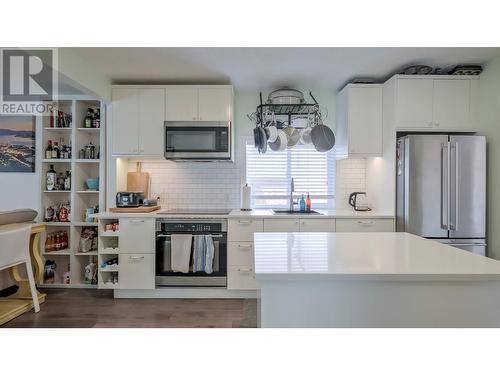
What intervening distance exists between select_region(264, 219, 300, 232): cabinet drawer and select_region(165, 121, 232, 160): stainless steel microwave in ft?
2.84

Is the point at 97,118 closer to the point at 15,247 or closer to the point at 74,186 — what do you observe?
the point at 74,186

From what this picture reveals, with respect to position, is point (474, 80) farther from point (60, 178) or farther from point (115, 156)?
point (60, 178)

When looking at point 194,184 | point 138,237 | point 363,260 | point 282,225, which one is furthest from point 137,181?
point 363,260

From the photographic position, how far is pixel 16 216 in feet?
9.86

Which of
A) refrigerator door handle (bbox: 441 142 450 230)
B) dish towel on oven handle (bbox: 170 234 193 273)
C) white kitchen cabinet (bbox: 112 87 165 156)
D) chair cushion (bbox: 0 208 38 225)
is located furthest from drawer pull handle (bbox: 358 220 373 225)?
chair cushion (bbox: 0 208 38 225)

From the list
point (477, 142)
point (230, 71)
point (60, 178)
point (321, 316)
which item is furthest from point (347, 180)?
point (60, 178)

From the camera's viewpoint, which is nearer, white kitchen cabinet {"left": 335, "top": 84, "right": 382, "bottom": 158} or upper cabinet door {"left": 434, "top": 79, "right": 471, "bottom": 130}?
upper cabinet door {"left": 434, "top": 79, "right": 471, "bottom": 130}

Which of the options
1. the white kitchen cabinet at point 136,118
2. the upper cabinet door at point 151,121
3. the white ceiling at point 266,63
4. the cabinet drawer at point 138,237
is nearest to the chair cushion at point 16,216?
the cabinet drawer at point 138,237

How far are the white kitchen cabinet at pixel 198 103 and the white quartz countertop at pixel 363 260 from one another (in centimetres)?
186

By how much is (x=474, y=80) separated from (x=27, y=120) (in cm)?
490

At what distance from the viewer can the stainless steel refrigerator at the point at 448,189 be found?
2.83 m

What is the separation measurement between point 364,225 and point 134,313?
7.97ft

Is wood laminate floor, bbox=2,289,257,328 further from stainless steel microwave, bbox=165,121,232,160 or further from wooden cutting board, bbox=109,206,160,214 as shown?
stainless steel microwave, bbox=165,121,232,160

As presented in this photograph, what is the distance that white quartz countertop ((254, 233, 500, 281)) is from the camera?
126cm
